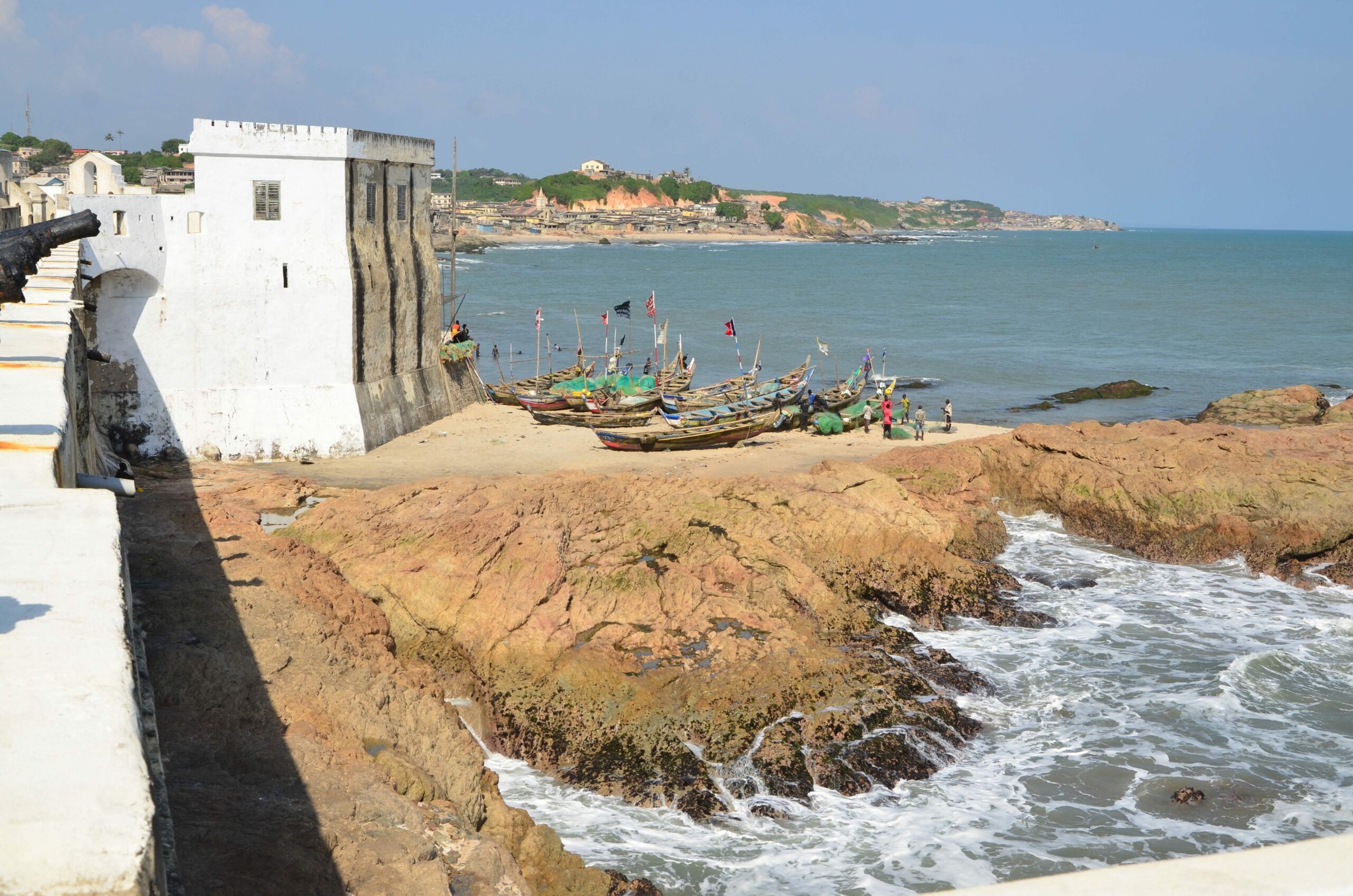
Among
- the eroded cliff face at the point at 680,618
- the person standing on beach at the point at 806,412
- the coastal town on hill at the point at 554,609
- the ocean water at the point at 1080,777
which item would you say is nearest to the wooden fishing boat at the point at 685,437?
the coastal town on hill at the point at 554,609

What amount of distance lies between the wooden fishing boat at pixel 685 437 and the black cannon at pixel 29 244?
1895 cm

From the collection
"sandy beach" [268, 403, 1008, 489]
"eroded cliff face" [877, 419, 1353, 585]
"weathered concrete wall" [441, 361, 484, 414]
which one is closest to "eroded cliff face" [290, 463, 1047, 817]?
"eroded cliff face" [877, 419, 1353, 585]

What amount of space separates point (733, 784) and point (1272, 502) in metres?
14.3

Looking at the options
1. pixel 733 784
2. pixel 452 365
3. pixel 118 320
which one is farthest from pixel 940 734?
pixel 452 365

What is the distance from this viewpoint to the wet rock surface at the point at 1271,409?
3750 centimetres

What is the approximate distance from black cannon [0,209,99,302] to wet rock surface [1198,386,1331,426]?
35034mm

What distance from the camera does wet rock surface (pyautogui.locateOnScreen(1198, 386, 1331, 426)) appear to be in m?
37.5

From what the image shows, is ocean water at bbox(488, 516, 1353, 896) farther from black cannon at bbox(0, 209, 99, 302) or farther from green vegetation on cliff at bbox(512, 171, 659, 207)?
green vegetation on cliff at bbox(512, 171, 659, 207)

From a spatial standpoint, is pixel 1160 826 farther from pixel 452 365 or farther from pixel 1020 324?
pixel 1020 324

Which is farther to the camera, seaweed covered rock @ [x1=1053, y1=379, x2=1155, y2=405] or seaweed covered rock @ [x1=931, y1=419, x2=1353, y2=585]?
seaweed covered rock @ [x1=1053, y1=379, x2=1155, y2=405]

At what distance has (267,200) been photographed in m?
25.2

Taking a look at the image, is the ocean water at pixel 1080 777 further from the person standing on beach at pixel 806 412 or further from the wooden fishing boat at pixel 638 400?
the wooden fishing boat at pixel 638 400

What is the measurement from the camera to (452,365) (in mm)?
33375

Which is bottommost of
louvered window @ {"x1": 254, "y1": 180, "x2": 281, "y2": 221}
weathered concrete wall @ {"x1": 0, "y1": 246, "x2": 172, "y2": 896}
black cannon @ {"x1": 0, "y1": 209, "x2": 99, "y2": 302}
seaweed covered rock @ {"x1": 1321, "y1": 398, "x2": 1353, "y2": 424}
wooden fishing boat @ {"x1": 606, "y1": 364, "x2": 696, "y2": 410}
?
wooden fishing boat @ {"x1": 606, "y1": 364, "x2": 696, "y2": 410}
